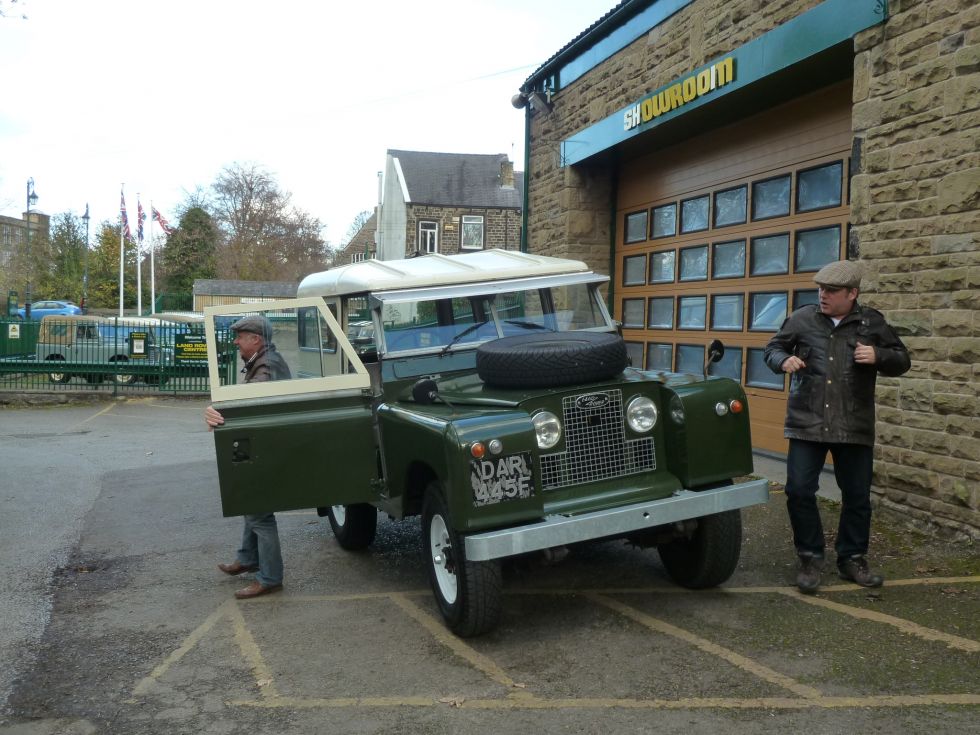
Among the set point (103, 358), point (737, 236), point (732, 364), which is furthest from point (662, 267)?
point (103, 358)

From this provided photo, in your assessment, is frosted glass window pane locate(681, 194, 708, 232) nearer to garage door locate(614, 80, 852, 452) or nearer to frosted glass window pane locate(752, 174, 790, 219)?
garage door locate(614, 80, 852, 452)

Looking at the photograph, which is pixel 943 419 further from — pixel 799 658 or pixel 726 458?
pixel 799 658

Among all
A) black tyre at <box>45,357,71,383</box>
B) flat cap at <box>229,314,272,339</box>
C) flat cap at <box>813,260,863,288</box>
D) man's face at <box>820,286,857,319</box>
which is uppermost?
flat cap at <box>813,260,863,288</box>

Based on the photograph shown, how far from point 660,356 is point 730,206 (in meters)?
2.15

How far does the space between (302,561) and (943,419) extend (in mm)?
4654

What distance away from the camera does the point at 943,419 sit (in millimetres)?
6176

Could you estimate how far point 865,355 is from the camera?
484cm

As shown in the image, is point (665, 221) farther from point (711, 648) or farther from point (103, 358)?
point (103, 358)

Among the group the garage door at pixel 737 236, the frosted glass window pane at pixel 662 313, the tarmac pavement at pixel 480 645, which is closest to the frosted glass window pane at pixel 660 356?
the garage door at pixel 737 236

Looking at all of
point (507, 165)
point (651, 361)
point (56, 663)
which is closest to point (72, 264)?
point (507, 165)

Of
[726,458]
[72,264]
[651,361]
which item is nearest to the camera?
[726,458]

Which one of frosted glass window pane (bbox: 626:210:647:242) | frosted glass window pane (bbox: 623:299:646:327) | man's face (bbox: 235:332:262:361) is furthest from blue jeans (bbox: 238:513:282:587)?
frosted glass window pane (bbox: 626:210:647:242)

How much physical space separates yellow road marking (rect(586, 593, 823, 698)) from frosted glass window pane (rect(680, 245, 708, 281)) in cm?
555

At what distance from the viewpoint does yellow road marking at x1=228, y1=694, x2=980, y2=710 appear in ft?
Answer: 11.9
